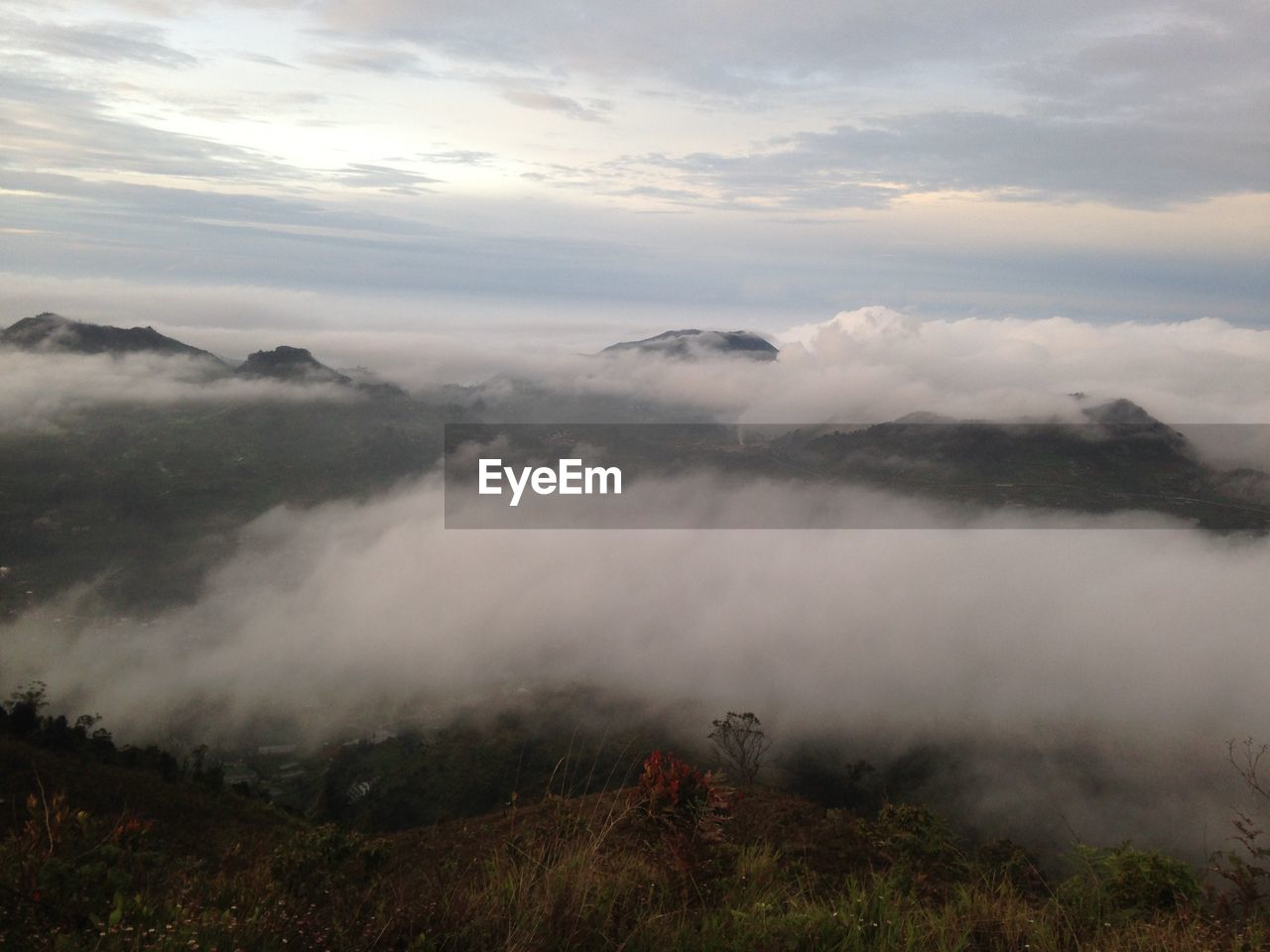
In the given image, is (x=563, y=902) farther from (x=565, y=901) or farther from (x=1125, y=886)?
(x=1125, y=886)

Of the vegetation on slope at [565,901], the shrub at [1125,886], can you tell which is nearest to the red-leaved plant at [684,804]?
the vegetation on slope at [565,901]

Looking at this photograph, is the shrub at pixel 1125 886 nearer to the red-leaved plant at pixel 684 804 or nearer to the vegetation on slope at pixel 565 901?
the vegetation on slope at pixel 565 901

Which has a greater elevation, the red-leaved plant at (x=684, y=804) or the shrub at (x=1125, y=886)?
the red-leaved plant at (x=684, y=804)

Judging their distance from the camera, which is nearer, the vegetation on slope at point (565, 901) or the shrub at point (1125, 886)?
the vegetation on slope at point (565, 901)

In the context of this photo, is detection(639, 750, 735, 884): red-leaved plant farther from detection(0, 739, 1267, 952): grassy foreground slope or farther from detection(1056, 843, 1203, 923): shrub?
detection(1056, 843, 1203, 923): shrub

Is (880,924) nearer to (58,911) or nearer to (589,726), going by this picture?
(58,911)

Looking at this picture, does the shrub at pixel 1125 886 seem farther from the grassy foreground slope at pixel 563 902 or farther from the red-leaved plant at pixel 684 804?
the red-leaved plant at pixel 684 804

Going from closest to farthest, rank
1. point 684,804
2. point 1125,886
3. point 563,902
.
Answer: point 563,902
point 684,804
point 1125,886

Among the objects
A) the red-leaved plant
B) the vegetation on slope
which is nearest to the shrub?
the vegetation on slope

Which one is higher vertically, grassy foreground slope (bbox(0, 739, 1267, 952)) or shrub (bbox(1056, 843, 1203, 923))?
grassy foreground slope (bbox(0, 739, 1267, 952))

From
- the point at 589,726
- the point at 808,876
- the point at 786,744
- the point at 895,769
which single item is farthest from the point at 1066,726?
the point at 808,876

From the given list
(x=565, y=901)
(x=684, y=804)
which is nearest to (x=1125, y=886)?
(x=684, y=804)
